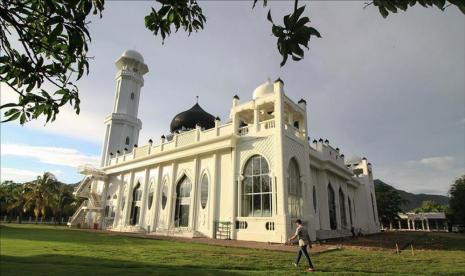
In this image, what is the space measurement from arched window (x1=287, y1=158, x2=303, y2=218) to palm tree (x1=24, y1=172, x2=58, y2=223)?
101 feet

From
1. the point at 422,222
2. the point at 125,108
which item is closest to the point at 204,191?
the point at 125,108

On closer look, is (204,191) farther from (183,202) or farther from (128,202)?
(128,202)

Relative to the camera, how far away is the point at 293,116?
70.9 ft

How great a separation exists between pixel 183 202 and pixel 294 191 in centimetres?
831

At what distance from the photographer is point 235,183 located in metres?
18.5

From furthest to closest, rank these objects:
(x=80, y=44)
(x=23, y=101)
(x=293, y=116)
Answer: (x=293, y=116) → (x=23, y=101) → (x=80, y=44)

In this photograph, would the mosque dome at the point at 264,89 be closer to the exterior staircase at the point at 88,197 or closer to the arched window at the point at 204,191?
the arched window at the point at 204,191

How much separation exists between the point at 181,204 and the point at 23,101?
20.1m

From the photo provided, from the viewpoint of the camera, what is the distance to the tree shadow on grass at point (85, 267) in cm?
639

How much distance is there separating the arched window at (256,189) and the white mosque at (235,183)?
0.06 metres

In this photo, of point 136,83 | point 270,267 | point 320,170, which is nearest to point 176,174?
point 320,170

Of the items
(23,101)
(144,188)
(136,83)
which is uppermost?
(136,83)

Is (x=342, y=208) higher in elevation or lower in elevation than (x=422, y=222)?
higher

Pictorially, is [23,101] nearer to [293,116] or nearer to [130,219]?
[293,116]
